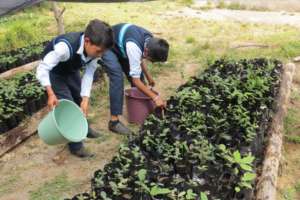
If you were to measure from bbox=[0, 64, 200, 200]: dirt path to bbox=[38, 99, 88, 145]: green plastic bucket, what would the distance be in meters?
0.50

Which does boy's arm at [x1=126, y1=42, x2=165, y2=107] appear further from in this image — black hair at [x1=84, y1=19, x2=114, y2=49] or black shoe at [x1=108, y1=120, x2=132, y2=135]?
black hair at [x1=84, y1=19, x2=114, y2=49]

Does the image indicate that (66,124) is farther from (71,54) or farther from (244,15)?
(244,15)

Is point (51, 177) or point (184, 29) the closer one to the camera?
point (51, 177)

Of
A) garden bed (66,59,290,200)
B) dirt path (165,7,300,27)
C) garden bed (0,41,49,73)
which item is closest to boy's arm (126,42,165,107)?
garden bed (66,59,290,200)

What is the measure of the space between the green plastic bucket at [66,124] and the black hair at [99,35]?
1.82 feet

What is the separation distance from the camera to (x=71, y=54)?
3963 millimetres

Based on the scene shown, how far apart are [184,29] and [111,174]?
6897 mm

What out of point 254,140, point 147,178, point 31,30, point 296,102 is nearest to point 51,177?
point 147,178

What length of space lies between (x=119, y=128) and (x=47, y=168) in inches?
35.1

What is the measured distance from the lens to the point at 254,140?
3771mm

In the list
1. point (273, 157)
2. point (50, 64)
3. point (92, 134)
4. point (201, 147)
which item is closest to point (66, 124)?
point (50, 64)

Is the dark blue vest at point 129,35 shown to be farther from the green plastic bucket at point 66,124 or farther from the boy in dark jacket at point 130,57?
the green plastic bucket at point 66,124

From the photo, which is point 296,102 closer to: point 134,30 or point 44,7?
point 134,30

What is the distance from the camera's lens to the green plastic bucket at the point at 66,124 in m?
3.74
